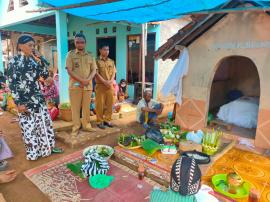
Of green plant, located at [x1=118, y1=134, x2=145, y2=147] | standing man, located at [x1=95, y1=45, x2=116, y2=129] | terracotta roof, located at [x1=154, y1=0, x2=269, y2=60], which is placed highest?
terracotta roof, located at [x1=154, y1=0, x2=269, y2=60]

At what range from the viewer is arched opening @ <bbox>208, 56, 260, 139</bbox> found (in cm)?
515

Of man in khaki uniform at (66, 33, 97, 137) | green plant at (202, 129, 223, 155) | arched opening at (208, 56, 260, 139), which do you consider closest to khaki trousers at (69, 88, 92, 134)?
man in khaki uniform at (66, 33, 97, 137)

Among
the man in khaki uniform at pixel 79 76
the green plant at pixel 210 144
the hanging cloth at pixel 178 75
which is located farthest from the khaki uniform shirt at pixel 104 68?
the green plant at pixel 210 144

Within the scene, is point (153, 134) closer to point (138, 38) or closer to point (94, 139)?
point (94, 139)

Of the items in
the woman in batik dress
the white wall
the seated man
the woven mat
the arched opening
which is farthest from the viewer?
the white wall

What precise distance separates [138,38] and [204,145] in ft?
16.9

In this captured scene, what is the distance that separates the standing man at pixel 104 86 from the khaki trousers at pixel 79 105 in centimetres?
48

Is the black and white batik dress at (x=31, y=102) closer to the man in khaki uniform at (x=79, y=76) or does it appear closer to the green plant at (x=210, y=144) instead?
the man in khaki uniform at (x=79, y=76)

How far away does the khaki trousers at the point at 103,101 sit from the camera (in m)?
5.36

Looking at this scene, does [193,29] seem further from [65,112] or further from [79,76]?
[65,112]

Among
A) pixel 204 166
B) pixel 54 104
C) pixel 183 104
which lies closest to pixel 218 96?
pixel 183 104

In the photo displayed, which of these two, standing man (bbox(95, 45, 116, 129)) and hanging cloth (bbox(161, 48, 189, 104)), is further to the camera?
standing man (bbox(95, 45, 116, 129))

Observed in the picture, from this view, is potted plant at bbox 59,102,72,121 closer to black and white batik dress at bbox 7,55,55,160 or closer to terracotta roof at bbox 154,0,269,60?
black and white batik dress at bbox 7,55,55,160

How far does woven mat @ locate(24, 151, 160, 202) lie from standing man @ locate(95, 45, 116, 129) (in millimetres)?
2007
